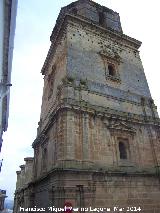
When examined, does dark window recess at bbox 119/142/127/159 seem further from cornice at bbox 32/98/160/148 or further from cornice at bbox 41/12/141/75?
cornice at bbox 41/12/141/75

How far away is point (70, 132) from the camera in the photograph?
38.1 ft

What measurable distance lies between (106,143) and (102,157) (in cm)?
90

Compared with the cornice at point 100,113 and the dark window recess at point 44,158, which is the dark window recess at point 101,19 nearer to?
the cornice at point 100,113

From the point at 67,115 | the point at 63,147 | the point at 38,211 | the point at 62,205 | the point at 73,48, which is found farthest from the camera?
the point at 73,48

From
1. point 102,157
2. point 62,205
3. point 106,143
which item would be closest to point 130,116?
point 106,143

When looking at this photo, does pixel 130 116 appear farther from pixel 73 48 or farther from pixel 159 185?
pixel 73 48

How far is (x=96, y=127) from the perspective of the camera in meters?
12.7

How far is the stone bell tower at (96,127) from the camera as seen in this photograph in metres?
10.8

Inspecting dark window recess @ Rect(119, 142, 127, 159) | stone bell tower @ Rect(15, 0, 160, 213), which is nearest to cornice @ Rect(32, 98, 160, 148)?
stone bell tower @ Rect(15, 0, 160, 213)

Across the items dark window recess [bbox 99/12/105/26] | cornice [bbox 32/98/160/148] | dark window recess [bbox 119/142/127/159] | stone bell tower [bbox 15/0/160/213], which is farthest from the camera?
dark window recess [bbox 99/12/105/26]

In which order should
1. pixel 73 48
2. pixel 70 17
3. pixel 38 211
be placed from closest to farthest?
pixel 38 211 → pixel 73 48 → pixel 70 17

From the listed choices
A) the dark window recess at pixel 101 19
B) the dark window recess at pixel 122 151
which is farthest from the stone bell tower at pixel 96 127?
the dark window recess at pixel 101 19

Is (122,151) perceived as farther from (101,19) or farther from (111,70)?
(101,19)

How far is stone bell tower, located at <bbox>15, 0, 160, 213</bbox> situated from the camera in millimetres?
10781
